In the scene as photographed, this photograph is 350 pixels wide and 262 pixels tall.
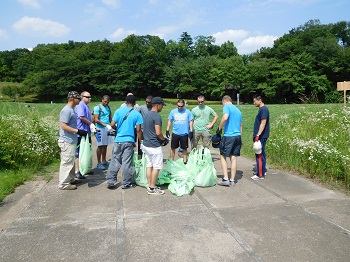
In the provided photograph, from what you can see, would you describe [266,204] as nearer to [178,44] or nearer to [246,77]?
[246,77]

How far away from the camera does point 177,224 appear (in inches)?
151

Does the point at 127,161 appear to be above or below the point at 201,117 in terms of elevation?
below

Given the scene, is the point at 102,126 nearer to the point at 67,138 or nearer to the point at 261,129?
the point at 67,138

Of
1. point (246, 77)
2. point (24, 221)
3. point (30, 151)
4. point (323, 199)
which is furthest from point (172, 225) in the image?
point (246, 77)

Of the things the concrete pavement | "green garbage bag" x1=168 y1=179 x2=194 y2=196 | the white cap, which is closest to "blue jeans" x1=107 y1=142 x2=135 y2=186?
the concrete pavement

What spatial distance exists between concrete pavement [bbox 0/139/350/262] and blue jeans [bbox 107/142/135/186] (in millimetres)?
253

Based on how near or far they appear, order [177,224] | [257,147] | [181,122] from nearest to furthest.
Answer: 1. [177,224]
2. [257,147]
3. [181,122]

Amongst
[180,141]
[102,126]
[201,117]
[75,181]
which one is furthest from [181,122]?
[75,181]

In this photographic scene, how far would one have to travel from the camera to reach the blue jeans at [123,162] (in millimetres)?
5254

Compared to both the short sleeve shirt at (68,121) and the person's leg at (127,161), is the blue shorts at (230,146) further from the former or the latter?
the short sleeve shirt at (68,121)

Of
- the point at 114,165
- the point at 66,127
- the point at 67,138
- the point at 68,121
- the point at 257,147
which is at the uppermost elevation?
the point at 68,121

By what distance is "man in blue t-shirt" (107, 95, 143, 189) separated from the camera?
5.21 metres

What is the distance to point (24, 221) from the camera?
3963 mm

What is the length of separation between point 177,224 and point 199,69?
54464 mm
